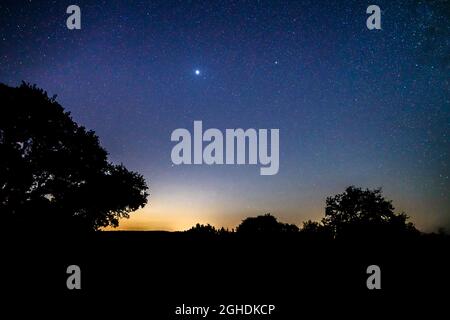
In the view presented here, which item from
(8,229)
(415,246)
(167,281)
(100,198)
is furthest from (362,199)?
(8,229)

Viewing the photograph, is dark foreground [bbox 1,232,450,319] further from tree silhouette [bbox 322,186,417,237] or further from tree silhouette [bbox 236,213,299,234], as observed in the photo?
tree silhouette [bbox 236,213,299,234]

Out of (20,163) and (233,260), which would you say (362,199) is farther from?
(20,163)

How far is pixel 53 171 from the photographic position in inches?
848

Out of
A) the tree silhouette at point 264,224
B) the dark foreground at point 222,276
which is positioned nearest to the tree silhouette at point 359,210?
the tree silhouette at point 264,224

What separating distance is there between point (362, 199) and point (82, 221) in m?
38.0

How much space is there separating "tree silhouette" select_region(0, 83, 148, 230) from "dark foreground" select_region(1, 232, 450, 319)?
259 inches

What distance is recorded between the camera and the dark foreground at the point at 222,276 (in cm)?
1045

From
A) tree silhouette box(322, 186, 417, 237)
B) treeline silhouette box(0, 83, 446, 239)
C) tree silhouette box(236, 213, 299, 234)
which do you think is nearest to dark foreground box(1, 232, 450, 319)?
treeline silhouette box(0, 83, 446, 239)

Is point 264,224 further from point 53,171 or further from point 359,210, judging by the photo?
point 53,171

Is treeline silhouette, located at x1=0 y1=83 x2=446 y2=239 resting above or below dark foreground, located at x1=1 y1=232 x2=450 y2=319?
above

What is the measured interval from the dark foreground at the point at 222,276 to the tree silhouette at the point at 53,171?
21.6ft

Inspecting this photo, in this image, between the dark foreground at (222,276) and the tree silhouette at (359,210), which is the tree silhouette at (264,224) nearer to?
the tree silhouette at (359,210)

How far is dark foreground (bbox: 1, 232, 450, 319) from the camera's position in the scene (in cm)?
1045

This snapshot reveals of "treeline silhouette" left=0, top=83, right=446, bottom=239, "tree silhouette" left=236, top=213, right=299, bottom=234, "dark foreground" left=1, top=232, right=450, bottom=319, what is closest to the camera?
"dark foreground" left=1, top=232, right=450, bottom=319
